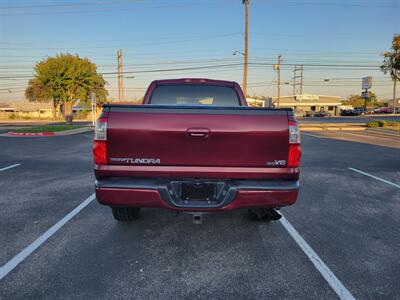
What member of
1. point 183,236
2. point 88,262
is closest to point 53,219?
point 88,262

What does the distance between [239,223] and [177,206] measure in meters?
1.54

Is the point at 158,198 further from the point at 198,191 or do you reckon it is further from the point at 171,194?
the point at 198,191

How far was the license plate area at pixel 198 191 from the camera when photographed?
278 centimetres

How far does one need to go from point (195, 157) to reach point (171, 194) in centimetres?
44

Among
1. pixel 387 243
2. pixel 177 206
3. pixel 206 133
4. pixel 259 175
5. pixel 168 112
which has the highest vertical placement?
pixel 168 112

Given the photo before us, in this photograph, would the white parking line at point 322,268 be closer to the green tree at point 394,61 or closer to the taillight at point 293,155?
the taillight at point 293,155

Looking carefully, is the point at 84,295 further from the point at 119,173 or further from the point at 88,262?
the point at 119,173

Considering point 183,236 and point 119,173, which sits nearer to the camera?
point 119,173

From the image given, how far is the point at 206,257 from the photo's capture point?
3.05m

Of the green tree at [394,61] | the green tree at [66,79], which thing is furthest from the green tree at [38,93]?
the green tree at [394,61]

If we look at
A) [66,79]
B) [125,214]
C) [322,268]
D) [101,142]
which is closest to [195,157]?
[101,142]

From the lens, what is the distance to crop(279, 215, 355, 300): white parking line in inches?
97.1

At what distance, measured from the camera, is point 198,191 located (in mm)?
2787

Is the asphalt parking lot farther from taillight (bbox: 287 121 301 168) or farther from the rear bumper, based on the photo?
taillight (bbox: 287 121 301 168)
